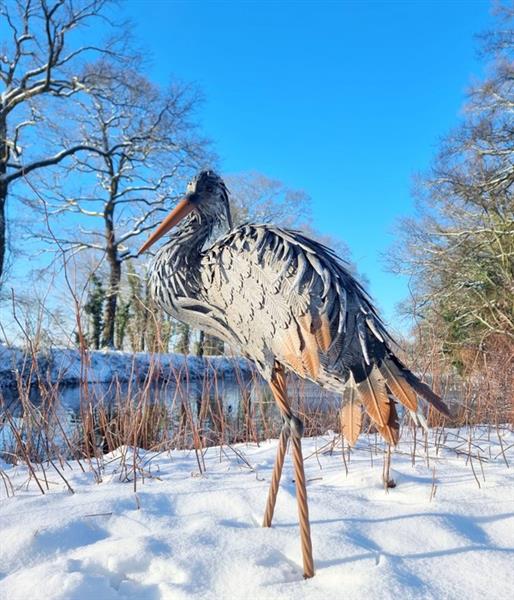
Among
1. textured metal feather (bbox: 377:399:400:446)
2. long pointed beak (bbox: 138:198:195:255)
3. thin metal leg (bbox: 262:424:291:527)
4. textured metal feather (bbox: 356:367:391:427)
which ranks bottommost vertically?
thin metal leg (bbox: 262:424:291:527)

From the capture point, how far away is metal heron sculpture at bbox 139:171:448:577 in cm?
145

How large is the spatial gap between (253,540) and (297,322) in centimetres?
86

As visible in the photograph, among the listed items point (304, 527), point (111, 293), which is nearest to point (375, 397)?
point (304, 527)

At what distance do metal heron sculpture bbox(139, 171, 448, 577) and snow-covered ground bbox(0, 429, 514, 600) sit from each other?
18 centimetres

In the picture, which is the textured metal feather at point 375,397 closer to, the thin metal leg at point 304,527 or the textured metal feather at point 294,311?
the textured metal feather at point 294,311

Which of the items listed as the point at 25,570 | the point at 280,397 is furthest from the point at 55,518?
the point at 280,397

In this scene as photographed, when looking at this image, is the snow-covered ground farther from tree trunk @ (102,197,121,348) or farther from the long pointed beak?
tree trunk @ (102,197,121,348)

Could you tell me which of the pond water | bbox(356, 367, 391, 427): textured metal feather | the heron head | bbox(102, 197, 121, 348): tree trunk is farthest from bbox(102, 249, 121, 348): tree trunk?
bbox(356, 367, 391, 427): textured metal feather

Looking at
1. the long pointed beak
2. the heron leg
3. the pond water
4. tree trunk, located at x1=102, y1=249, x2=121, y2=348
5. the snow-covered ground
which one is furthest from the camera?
tree trunk, located at x1=102, y1=249, x2=121, y2=348

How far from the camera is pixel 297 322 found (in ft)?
4.85

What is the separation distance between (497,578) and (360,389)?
74 cm

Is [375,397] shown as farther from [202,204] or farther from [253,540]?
[202,204]

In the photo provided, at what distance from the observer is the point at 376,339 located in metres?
1.52

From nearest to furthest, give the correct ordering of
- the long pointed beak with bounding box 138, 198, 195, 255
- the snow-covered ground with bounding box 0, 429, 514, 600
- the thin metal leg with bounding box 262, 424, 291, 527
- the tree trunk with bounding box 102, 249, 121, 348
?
1. the snow-covered ground with bounding box 0, 429, 514, 600
2. the thin metal leg with bounding box 262, 424, 291, 527
3. the long pointed beak with bounding box 138, 198, 195, 255
4. the tree trunk with bounding box 102, 249, 121, 348
